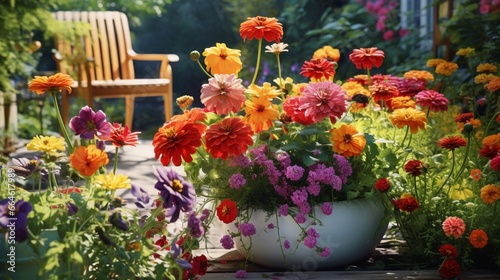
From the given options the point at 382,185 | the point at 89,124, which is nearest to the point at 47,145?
the point at 89,124

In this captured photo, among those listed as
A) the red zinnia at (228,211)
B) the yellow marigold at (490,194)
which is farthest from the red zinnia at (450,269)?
the red zinnia at (228,211)

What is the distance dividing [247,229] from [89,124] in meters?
0.46

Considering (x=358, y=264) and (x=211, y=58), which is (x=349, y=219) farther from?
(x=211, y=58)

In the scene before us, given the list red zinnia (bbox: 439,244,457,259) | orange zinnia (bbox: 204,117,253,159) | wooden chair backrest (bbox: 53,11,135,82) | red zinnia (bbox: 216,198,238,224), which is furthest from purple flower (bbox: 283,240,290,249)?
wooden chair backrest (bbox: 53,11,135,82)

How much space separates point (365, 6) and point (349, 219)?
3.83 metres

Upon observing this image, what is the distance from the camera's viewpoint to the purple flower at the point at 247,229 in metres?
1.82

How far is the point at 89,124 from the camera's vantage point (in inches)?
63.1

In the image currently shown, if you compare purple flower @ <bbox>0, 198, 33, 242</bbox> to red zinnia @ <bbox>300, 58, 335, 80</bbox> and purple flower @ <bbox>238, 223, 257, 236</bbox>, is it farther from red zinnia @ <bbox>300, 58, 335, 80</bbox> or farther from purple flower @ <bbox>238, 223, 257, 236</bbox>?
red zinnia @ <bbox>300, 58, 335, 80</bbox>

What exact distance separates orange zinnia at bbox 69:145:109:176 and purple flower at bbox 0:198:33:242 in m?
0.15

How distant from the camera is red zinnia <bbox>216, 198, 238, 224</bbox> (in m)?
1.77

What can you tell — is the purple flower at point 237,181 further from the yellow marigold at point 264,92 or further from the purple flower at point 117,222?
the purple flower at point 117,222

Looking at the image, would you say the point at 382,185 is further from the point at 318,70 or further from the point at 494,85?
the point at 494,85

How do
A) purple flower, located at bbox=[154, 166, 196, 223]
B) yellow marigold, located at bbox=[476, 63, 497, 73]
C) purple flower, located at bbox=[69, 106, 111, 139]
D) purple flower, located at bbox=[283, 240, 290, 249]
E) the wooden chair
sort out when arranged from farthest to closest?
the wooden chair
yellow marigold, located at bbox=[476, 63, 497, 73]
purple flower, located at bbox=[283, 240, 290, 249]
purple flower, located at bbox=[69, 106, 111, 139]
purple flower, located at bbox=[154, 166, 196, 223]

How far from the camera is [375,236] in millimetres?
1924
